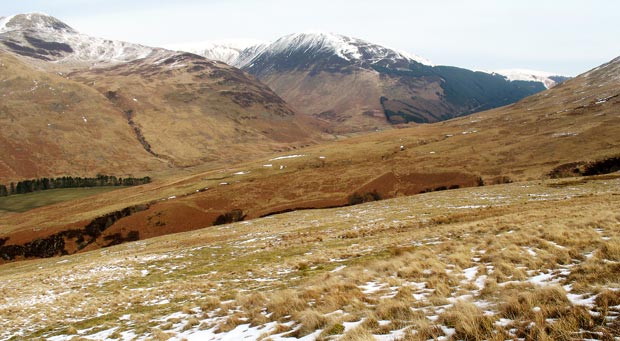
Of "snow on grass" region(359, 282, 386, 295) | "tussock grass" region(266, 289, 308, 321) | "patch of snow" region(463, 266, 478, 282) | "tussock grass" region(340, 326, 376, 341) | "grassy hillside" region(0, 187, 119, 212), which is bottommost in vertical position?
"patch of snow" region(463, 266, 478, 282)

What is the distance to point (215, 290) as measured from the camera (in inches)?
744

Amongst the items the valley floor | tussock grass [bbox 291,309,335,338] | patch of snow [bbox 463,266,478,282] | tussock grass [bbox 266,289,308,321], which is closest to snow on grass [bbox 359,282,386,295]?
Result: the valley floor

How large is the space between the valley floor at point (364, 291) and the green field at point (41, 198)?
552 feet

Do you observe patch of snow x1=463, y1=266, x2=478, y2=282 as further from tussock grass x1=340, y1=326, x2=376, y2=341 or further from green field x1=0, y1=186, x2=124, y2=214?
green field x1=0, y1=186, x2=124, y2=214

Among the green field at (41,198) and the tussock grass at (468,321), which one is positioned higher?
the green field at (41,198)

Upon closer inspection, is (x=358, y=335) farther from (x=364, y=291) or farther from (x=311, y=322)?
(x=364, y=291)

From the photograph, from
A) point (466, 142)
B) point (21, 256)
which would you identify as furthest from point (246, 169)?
point (466, 142)

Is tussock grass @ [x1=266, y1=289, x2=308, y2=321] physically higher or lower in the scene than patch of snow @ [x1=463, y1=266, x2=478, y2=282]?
higher

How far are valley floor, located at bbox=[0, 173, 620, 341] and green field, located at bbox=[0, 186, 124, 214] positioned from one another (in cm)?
16832

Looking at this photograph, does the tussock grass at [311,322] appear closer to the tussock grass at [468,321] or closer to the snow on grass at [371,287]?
the snow on grass at [371,287]

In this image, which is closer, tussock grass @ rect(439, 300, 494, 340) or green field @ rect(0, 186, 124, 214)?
tussock grass @ rect(439, 300, 494, 340)

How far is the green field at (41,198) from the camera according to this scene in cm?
16700

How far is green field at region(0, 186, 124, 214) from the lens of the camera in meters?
167

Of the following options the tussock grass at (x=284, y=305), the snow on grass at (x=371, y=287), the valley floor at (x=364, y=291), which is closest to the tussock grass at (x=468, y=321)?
the valley floor at (x=364, y=291)
